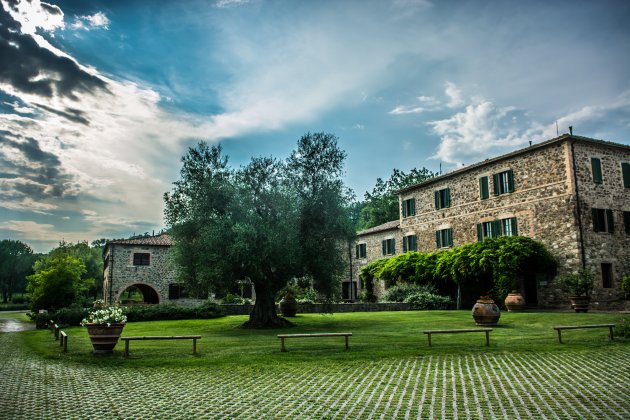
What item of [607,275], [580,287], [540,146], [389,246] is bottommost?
[580,287]

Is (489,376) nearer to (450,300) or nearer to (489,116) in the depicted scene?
(489,116)

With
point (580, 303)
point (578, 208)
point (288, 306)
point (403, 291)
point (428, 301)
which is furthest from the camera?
point (403, 291)

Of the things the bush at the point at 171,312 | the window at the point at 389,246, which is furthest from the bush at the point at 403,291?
the bush at the point at 171,312

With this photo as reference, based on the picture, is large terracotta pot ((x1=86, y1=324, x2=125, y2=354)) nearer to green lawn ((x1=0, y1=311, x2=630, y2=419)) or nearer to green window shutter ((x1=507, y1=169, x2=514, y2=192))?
green lawn ((x1=0, y1=311, x2=630, y2=419))

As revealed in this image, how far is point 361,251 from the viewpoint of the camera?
136ft

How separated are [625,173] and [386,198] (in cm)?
3301

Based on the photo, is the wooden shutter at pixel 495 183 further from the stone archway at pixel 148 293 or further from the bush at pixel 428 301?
the stone archway at pixel 148 293

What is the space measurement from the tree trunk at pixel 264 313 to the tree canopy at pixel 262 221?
0.14ft

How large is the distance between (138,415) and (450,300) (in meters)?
25.4

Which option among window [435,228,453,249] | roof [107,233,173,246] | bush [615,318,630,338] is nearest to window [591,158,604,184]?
window [435,228,453,249]

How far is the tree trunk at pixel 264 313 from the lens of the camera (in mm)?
19984

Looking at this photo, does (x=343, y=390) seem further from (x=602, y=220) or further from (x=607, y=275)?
(x=602, y=220)

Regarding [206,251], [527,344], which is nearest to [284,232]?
[206,251]

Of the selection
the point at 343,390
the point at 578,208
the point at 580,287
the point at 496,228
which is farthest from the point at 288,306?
the point at 343,390
